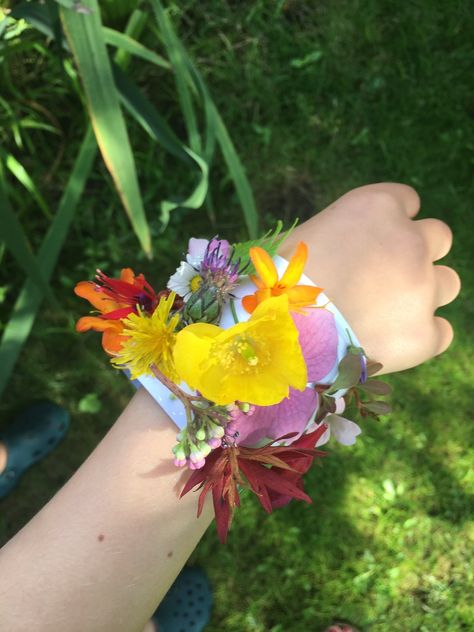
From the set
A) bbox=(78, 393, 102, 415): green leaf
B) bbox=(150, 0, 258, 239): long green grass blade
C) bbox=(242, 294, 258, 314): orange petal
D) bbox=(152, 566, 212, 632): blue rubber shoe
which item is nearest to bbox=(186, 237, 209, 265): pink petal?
bbox=(242, 294, 258, 314): orange petal

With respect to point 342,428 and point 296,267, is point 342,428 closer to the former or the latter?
point 342,428

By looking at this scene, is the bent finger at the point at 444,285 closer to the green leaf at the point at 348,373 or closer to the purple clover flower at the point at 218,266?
the green leaf at the point at 348,373

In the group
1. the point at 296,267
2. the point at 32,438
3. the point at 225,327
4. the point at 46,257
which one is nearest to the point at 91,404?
the point at 32,438

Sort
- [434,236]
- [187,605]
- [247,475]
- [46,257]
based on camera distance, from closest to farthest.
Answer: [247,475], [434,236], [46,257], [187,605]

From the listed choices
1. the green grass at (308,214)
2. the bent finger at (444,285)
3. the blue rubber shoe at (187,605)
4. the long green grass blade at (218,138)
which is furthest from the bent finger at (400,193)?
the blue rubber shoe at (187,605)

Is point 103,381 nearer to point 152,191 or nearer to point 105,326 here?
point 152,191

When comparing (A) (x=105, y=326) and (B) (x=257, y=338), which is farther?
(A) (x=105, y=326)

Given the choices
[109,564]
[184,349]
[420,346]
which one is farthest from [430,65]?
[109,564]
